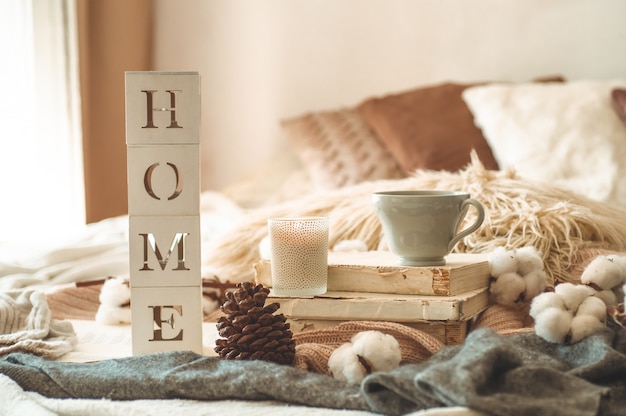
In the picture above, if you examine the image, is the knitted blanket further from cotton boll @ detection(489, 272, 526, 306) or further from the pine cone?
cotton boll @ detection(489, 272, 526, 306)

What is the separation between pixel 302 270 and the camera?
37.9 inches

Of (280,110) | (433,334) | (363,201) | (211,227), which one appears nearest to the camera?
(433,334)

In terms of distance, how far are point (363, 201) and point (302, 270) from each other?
0.56 metres

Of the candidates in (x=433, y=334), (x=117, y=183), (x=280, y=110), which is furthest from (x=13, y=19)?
(x=433, y=334)

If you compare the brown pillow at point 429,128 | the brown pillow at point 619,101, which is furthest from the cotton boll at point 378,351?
the brown pillow at point 619,101

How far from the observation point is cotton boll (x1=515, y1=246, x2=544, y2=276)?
104 centimetres

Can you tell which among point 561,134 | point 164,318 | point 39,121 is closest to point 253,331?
point 164,318

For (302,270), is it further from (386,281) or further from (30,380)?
(30,380)

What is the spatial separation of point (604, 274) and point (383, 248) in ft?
1.56

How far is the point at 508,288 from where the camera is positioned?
1.03 m

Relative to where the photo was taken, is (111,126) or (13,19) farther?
(111,126)

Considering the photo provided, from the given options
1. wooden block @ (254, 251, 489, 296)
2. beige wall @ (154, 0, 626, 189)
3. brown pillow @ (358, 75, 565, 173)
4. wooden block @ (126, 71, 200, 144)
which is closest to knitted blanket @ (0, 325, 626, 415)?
wooden block @ (254, 251, 489, 296)

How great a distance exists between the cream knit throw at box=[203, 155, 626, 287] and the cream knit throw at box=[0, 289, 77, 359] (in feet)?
1.18

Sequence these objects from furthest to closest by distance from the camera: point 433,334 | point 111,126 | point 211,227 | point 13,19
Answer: point 111,126, point 13,19, point 211,227, point 433,334
